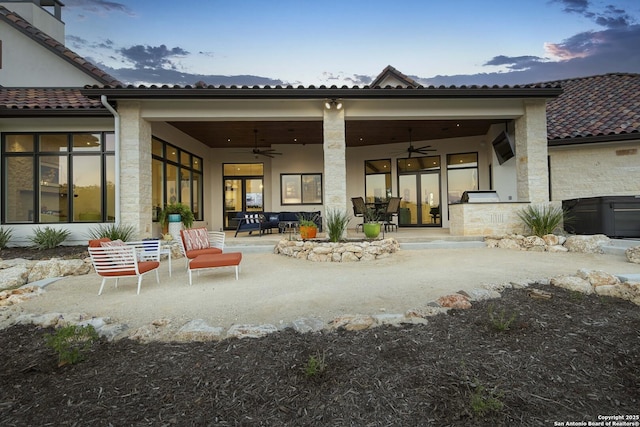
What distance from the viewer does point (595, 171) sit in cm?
857

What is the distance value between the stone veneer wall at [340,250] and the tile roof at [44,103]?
5871 mm

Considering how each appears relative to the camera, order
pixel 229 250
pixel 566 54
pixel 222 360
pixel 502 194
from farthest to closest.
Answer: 1. pixel 566 54
2. pixel 502 194
3. pixel 229 250
4. pixel 222 360

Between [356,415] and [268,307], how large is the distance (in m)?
1.92

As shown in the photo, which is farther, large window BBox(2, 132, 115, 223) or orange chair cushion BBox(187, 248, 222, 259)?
large window BBox(2, 132, 115, 223)

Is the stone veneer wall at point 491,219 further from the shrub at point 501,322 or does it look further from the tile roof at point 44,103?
the tile roof at point 44,103

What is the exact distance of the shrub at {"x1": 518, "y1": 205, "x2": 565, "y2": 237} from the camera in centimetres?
721

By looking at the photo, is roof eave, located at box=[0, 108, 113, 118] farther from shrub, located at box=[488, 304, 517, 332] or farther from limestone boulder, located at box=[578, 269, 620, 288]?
limestone boulder, located at box=[578, 269, 620, 288]

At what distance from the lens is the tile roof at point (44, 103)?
735 centimetres

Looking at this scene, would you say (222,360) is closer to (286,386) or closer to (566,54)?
(286,386)

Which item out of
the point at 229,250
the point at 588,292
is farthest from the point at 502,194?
the point at 229,250

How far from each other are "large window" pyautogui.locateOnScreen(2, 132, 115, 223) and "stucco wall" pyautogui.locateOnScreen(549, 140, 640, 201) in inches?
488

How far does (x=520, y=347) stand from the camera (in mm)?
2344

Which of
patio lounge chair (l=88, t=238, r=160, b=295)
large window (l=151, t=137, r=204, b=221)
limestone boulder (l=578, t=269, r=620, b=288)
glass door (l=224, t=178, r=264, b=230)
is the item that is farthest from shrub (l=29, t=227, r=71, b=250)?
limestone boulder (l=578, t=269, r=620, b=288)

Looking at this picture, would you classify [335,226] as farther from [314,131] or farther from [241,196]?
[241,196]
